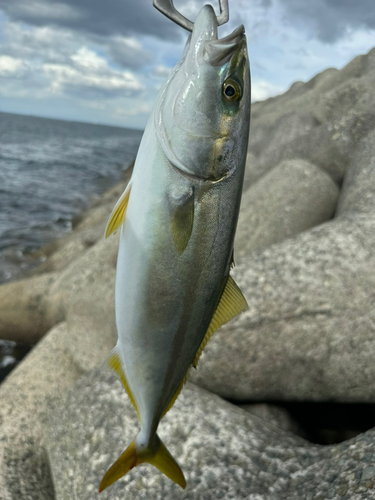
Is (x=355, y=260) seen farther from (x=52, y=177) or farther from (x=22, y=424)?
(x=52, y=177)

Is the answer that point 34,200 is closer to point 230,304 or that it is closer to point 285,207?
point 285,207

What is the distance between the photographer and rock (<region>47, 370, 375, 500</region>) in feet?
8.55

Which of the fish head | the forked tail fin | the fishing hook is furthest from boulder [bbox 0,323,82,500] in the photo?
the fishing hook

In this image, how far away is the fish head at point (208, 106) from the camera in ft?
5.23

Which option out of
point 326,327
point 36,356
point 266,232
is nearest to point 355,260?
point 326,327

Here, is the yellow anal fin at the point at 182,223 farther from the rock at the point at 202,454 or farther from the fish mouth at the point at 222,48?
the rock at the point at 202,454

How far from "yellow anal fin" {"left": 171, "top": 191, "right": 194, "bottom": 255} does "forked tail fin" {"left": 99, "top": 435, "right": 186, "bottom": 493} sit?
98 cm

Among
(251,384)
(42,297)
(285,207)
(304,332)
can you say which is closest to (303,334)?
(304,332)

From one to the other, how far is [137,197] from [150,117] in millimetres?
317

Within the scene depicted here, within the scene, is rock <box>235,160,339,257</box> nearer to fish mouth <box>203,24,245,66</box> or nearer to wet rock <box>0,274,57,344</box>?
wet rock <box>0,274,57,344</box>

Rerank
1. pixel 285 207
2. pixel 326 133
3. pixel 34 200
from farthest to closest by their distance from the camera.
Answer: pixel 34 200 < pixel 326 133 < pixel 285 207

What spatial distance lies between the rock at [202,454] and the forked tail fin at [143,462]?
822 millimetres

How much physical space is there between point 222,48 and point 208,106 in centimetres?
20

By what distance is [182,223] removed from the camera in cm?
165
